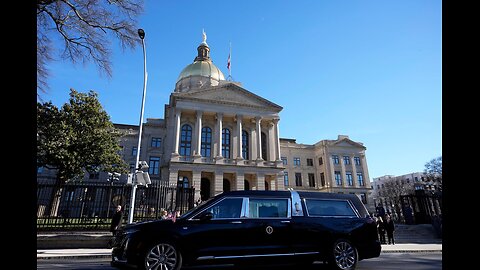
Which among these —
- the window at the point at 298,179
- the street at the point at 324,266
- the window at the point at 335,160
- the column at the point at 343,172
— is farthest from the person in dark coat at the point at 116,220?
the window at the point at 335,160

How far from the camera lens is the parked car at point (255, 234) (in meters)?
5.27

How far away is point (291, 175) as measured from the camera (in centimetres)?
5972

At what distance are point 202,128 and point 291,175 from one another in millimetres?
24615

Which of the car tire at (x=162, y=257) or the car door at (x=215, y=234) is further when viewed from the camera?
the car door at (x=215, y=234)

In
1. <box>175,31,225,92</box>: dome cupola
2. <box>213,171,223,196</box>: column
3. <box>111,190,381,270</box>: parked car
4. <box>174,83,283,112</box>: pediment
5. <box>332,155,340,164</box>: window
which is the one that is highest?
<box>175,31,225,92</box>: dome cupola

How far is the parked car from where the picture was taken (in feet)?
17.3

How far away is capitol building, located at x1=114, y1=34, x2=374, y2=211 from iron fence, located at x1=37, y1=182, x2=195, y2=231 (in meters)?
17.9

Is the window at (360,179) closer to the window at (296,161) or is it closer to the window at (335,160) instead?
the window at (335,160)

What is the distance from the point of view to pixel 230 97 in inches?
1861

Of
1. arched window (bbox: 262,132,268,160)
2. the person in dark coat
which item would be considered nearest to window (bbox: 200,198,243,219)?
the person in dark coat

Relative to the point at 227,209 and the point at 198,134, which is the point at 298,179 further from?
the point at 227,209

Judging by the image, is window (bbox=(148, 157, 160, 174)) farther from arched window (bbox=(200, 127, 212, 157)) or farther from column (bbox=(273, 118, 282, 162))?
column (bbox=(273, 118, 282, 162))
